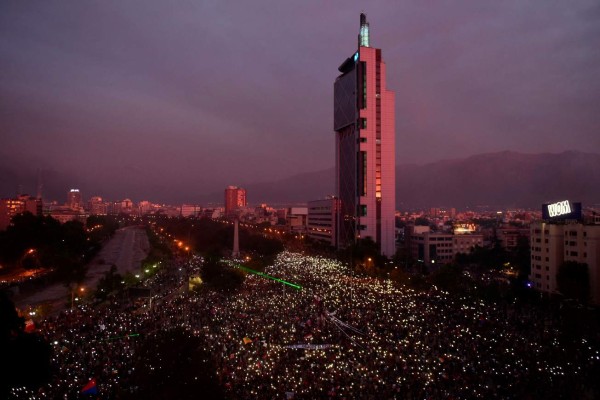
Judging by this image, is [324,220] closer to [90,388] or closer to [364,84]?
[364,84]

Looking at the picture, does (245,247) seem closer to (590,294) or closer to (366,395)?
(590,294)

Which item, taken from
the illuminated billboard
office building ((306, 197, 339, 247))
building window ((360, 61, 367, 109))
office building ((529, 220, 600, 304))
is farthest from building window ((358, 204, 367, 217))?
the illuminated billboard

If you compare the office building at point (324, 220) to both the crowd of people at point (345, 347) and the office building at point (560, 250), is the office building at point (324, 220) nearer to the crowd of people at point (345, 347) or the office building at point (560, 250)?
the office building at point (560, 250)

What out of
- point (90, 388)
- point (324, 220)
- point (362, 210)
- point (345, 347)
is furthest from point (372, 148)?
point (90, 388)

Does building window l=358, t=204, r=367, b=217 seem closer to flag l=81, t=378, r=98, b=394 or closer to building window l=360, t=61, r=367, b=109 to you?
building window l=360, t=61, r=367, b=109

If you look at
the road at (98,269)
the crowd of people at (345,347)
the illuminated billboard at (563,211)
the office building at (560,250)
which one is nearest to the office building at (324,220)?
the road at (98,269)

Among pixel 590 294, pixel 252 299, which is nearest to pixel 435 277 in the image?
pixel 590 294
